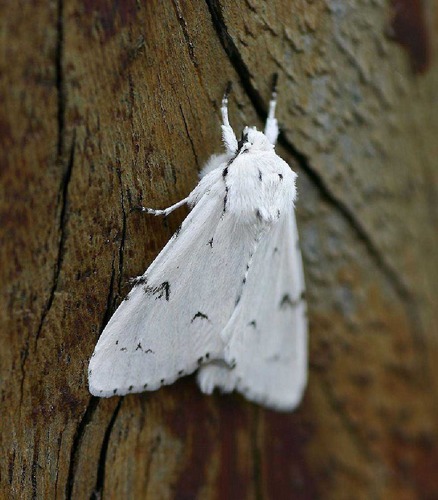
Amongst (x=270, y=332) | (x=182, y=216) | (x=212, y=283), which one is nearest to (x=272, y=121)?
(x=182, y=216)

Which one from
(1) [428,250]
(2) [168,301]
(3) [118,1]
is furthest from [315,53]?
(1) [428,250]

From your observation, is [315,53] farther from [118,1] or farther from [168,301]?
[168,301]

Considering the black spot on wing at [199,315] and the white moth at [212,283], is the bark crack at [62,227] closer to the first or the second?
the white moth at [212,283]

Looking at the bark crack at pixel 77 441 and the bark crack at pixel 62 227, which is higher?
the bark crack at pixel 62 227

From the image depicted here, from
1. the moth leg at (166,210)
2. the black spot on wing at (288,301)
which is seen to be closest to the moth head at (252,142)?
the moth leg at (166,210)

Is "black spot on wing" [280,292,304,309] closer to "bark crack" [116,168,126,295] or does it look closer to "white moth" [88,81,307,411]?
"white moth" [88,81,307,411]
